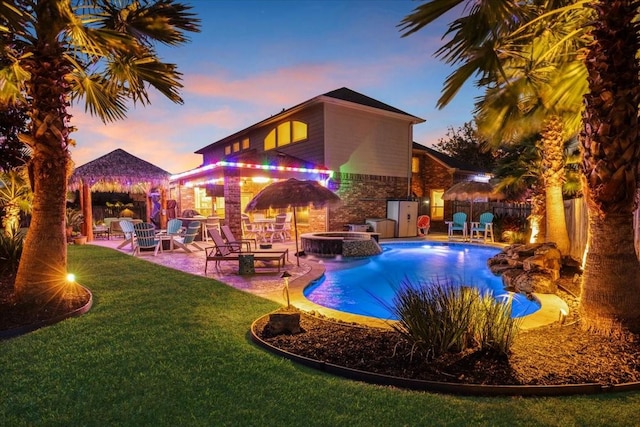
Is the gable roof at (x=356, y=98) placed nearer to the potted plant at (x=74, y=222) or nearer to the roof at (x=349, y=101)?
the roof at (x=349, y=101)

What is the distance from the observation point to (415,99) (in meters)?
21.6

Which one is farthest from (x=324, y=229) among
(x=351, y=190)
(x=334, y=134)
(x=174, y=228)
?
(x=174, y=228)

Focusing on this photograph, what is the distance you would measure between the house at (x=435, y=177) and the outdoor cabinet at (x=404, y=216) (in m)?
3.42

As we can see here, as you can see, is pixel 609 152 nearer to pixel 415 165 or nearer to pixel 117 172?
pixel 117 172

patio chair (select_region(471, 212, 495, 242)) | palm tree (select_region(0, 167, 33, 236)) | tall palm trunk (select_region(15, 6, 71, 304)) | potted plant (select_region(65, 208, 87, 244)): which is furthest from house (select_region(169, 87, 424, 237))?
tall palm trunk (select_region(15, 6, 71, 304))

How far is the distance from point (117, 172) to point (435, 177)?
56.9ft

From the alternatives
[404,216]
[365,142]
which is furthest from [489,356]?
[365,142]

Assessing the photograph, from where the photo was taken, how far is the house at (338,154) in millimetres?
16344

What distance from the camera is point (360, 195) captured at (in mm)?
18688

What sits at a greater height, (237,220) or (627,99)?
(627,99)

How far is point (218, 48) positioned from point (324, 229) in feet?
31.7


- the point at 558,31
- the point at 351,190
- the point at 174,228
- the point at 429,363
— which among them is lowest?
the point at 429,363

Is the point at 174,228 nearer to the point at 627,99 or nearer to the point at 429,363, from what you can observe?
the point at 429,363

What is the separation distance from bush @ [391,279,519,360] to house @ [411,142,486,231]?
18.3 metres
